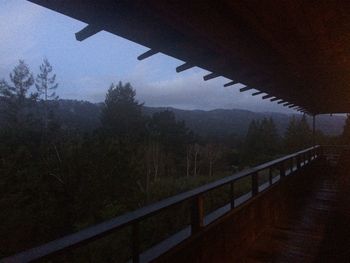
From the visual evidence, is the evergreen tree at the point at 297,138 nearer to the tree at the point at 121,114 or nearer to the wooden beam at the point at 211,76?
the tree at the point at 121,114

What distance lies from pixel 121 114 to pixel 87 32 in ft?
159

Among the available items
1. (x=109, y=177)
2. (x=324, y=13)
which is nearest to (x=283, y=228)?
(x=324, y=13)

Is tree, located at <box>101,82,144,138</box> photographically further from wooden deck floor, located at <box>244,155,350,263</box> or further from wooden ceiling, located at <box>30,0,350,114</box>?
wooden ceiling, located at <box>30,0,350,114</box>

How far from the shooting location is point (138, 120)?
51594 millimetres

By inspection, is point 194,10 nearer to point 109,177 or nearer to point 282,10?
point 282,10

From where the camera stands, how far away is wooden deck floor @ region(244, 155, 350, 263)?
529 centimetres

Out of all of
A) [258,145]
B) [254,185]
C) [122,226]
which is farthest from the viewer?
[258,145]

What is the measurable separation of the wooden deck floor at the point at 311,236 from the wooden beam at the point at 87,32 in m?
3.86

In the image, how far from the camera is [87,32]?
9.47ft

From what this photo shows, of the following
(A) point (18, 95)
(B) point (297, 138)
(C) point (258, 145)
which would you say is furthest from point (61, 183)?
(B) point (297, 138)

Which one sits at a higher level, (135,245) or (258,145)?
(135,245)

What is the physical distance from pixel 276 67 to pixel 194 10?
105 inches

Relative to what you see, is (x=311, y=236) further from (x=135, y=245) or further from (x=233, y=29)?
(x=135, y=245)

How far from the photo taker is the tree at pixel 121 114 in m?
49.3
